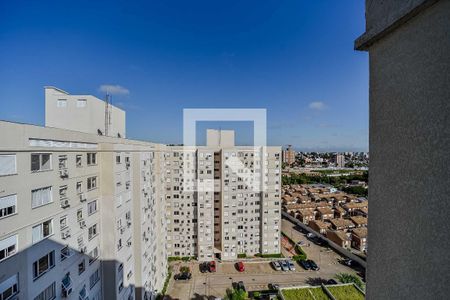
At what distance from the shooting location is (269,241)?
20.3 meters

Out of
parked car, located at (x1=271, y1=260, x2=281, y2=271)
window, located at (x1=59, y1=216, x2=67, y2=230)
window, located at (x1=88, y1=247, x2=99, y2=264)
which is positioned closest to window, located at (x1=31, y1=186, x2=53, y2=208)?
window, located at (x1=59, y1=216, x2=67, y2=230)

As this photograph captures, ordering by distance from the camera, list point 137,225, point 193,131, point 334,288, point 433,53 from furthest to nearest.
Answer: point 193,131 < point 334,288 < point 137,225 < point 433,53

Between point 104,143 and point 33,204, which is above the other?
point 104,143

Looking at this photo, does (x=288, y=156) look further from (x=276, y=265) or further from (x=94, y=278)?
(x=94, y=278)

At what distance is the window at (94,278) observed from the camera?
7140mm

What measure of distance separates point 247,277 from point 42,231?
605 inches

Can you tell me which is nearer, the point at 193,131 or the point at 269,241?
the point at 193,131

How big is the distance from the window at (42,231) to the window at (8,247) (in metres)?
0.47

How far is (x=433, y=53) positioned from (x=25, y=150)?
6.46 meters

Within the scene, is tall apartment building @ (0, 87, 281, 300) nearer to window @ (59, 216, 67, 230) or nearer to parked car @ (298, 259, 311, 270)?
window @ (59, 216, 67, 230)

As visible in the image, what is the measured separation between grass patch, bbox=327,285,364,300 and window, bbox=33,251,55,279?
1264 cm

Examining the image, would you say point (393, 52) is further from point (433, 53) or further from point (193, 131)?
point (193, 131)

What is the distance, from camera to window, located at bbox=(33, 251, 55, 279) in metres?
5.07

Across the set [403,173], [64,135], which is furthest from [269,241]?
[403,173]
